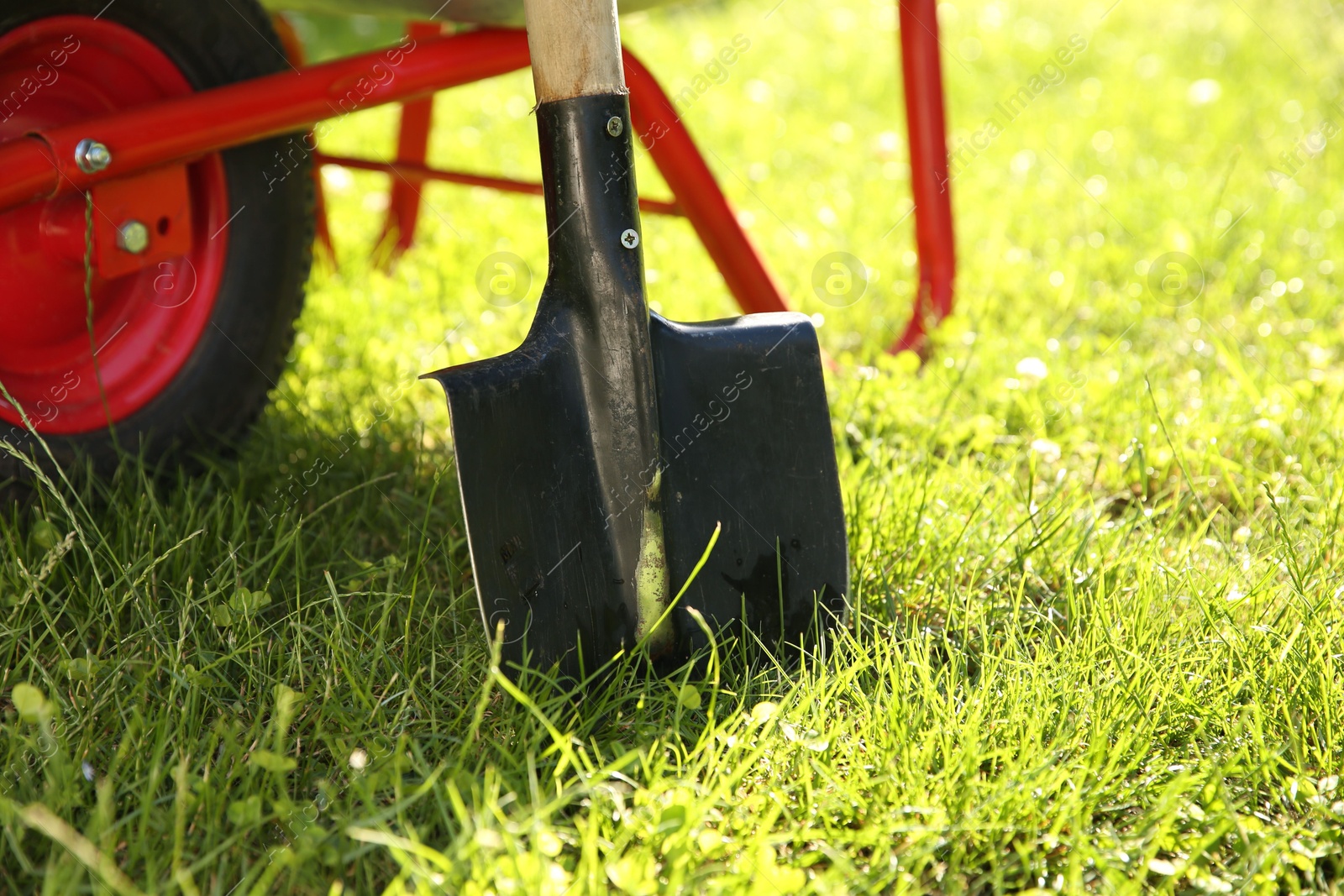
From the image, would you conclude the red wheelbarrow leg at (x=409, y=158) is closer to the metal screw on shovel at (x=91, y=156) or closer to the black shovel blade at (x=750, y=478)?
the metal screw on shovel at (x=91, y=156)

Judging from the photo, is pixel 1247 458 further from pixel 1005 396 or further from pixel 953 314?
pixel 953 314

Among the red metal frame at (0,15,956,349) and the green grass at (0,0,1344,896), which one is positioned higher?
the red metal frame at (0,15,956,349)

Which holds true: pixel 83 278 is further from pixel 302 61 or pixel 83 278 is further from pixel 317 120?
pixel 302 61

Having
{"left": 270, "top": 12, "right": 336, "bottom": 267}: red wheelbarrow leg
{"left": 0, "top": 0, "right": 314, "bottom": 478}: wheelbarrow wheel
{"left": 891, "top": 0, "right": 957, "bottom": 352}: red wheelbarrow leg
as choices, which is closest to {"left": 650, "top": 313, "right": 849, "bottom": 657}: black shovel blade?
{"left": 0, "top": 0, "right": 314, "bottom": 478}: wheelbarrow wheel

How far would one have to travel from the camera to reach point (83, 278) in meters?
1.57

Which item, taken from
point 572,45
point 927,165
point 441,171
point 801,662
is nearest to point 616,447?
point 801,662

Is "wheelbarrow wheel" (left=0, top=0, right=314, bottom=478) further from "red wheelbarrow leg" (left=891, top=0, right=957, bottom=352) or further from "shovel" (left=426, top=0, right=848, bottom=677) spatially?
"red wheelbarrow leg" (left=891, top=0, right=957, bottom=352)

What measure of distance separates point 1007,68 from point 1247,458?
3.22 meters

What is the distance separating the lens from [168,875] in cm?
105

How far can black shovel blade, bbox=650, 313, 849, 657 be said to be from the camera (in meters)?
Result: 1.38

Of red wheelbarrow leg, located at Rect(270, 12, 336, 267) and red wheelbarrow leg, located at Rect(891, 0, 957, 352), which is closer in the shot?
red wheelbarrow leg, located at Rect(891, 0, 957, 352)

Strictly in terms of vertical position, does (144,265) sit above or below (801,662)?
above

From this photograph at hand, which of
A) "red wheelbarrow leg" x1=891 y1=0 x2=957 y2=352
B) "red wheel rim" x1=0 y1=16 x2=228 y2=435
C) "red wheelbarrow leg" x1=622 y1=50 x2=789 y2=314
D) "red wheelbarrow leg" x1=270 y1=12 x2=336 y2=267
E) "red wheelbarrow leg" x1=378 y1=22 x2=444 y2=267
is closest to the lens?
"red wheel rim" x1=0 y1=16 x2=228 y2=435

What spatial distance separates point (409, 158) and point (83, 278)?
1091 millimetres
